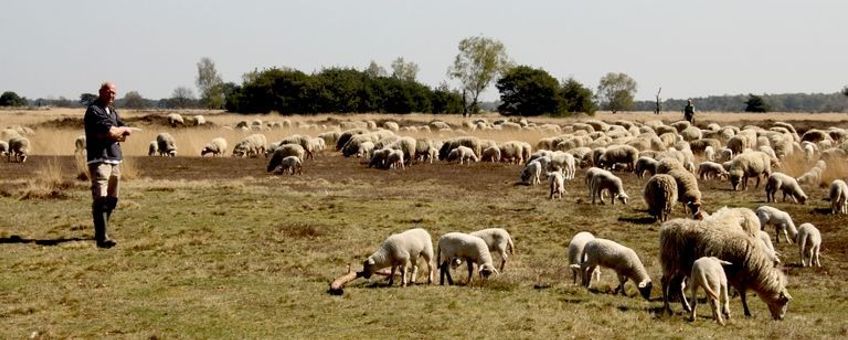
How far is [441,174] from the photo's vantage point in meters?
29.3

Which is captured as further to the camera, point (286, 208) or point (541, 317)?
point (286, 208)

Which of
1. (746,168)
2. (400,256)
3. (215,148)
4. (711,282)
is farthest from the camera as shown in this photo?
(215,148)

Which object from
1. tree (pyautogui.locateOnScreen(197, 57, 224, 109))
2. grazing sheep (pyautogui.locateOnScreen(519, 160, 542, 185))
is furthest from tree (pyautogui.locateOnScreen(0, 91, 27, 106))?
grazing sheep (pyautogui.locateOnScreen(519, 160, 542, 185))

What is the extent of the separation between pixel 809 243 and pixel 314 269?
321 inches

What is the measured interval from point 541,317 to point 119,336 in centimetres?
470

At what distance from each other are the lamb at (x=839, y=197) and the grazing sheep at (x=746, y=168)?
16.4 feet

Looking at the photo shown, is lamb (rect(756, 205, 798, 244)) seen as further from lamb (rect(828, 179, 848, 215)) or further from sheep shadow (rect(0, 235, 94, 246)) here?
sheep shadow (rect(0, 235, 94, 246))

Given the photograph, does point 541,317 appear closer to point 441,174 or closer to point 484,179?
point 484,179

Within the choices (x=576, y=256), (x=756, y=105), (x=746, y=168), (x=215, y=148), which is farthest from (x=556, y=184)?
(x=756, y=105)

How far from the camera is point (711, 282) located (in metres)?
8.85

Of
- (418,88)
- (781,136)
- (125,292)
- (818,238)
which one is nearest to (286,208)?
(125,292)

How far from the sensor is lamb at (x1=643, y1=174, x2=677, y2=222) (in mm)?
17469

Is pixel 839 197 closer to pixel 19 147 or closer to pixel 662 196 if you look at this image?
pixel 662 196

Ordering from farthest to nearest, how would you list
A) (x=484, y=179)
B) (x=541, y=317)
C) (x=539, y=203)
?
(x=484, y=179) → (x=539, y=203) → (x=541, y=317)
